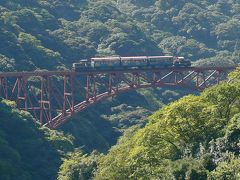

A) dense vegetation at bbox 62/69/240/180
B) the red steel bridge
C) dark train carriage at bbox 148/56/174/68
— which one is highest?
dense vegetation at bbox 62/69/240/180

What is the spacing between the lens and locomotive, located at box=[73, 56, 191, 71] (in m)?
85.6

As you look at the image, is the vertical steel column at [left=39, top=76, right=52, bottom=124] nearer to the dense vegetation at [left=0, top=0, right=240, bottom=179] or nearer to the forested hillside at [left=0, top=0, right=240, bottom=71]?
the dense vegetation at [left=0, top=0, right=240, bottom=179]

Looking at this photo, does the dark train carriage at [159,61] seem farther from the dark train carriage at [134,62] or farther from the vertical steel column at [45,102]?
Answer: the vertical steel column at [45,102]

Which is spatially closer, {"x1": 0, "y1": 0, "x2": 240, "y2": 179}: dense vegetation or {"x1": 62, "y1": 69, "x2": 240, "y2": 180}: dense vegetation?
{"x1": 62, "y1": 69, "x2": 240, "y2": 180}: dense vegetation

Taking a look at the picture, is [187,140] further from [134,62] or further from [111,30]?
[111,30]

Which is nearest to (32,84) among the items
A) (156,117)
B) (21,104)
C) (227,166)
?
(21,104)

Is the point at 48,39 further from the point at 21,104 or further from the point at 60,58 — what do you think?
the point at 21,104

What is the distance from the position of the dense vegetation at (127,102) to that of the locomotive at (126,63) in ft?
23.6

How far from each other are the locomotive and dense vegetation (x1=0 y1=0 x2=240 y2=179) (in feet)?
23.6

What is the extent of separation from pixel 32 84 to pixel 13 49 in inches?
459

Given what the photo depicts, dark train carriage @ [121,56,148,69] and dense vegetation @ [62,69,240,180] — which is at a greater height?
dense vegetation @ [62,69,240,180]

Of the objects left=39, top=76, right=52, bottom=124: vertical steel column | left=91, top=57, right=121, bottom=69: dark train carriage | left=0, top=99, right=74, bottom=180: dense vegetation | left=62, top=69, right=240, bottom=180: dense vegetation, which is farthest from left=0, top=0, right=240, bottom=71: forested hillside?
left=62, top=69, right=240, bottom=180: dense vegetation

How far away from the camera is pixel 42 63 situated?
106 meters

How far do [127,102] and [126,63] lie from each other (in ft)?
78.8
